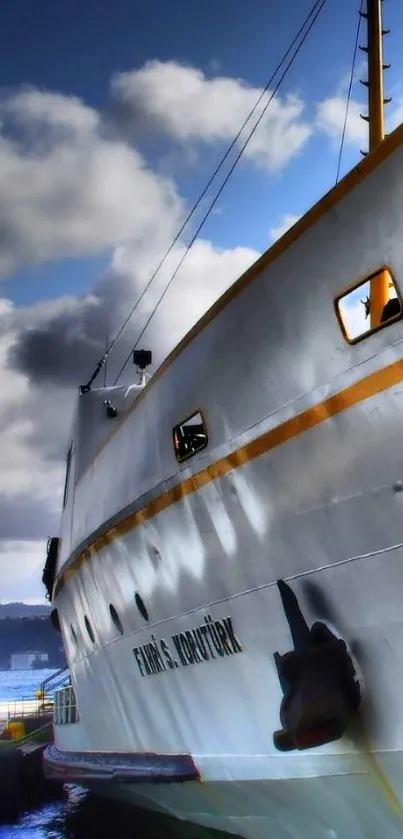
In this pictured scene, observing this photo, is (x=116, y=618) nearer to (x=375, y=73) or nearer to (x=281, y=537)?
(x=281, y=537)

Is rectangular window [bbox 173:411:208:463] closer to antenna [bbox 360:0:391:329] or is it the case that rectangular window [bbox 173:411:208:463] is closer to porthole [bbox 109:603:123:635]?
porthole [bbox 109:603:123:635]

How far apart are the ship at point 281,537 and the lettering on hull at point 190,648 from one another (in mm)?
25

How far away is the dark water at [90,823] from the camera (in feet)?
33.1

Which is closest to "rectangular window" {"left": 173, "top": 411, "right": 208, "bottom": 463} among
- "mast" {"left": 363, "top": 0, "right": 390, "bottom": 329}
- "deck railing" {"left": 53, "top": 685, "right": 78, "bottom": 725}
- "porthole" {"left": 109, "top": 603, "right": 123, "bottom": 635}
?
"porthole" {"left": 109, "top": 603, "right": 123, "bottom": 635}

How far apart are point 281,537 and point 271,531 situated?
0.11m

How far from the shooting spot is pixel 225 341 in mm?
6410

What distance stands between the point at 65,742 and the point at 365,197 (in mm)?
12953

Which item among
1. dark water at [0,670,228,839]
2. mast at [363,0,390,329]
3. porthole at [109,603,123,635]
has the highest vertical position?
mast at [363,0,390,329]

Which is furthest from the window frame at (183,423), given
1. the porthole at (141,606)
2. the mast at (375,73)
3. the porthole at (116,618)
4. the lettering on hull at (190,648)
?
the mast at (375,73)

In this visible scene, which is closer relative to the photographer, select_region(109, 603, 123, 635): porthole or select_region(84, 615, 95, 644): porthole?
select_region(109, 603, 123, 635): porthole

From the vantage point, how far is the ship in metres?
5.11

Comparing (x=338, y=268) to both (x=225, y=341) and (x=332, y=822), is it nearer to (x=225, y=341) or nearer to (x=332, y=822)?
(x=225, y=341)

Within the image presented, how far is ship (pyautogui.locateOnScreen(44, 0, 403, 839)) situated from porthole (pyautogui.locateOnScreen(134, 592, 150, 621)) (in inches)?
1.4

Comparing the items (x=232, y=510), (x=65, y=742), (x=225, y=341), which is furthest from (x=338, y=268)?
(x=65, y=742)
